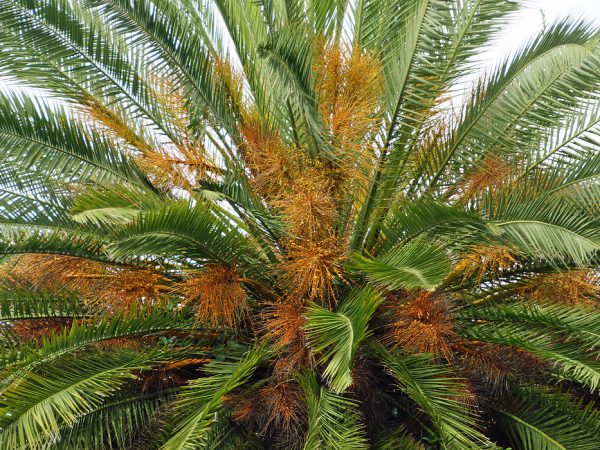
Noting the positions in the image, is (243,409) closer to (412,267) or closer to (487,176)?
(412,267)

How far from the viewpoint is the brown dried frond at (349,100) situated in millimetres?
6574

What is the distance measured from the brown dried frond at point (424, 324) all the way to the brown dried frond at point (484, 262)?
0.49m

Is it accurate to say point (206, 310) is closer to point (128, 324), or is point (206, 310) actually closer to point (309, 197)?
point (128, 324)

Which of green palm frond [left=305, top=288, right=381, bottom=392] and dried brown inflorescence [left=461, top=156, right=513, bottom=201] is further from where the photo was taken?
dried brown inflorescence [left=461, top=156, right=513, bottom=201]

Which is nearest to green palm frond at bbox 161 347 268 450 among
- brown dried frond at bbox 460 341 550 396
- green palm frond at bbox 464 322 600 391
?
brown dried frond at bbox 460 341 550 396

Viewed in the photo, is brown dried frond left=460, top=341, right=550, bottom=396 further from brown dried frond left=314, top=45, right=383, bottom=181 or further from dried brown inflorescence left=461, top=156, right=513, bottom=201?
brown dried frond left=314, top=45, right=383, bottom=181

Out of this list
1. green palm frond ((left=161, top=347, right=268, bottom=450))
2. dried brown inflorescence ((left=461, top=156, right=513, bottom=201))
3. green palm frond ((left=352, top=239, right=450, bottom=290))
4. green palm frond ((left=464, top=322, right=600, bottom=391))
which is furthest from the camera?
dried brown inflorescence ((left=461, top=156, right=513, bottom=201))

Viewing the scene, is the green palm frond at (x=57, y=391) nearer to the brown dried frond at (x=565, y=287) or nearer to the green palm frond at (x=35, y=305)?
the green palm frond at (x=35, y=305)

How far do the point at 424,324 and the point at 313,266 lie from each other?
0.90 m

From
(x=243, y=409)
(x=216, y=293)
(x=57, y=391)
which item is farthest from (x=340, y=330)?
(x=57, y=391)

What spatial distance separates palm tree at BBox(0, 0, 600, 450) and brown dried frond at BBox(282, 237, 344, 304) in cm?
2

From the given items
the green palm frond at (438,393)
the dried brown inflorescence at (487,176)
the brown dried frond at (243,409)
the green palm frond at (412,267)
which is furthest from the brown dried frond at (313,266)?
the dried brown inflorescence at (487,176)

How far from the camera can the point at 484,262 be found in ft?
22.1

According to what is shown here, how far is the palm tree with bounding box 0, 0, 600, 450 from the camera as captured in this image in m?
6.05
